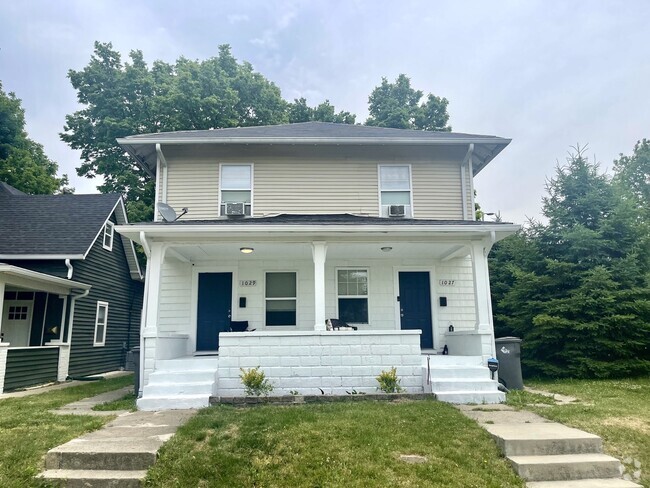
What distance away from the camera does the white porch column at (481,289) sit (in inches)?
317

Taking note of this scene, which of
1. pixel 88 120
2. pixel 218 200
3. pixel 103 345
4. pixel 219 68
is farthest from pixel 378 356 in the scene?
pixel 88 120

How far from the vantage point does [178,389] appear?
22.9 feet

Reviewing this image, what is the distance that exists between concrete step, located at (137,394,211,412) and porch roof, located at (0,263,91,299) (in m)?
5.06

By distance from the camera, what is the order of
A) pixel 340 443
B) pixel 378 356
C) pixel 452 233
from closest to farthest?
pixel 340 443 < pixel 378 356 < pixel 452 233

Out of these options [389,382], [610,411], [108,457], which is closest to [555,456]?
[610,411]

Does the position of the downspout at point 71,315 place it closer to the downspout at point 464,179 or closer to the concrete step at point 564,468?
the downspout at point 464,179

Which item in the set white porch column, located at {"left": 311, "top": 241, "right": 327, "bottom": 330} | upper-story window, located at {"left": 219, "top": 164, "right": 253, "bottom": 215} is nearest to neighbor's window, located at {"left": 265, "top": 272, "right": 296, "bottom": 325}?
upper-story window, located at {"left": 219, "top": 164, "right": 253, "bottom": 215}

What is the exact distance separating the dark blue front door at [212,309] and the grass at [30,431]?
2.59 m

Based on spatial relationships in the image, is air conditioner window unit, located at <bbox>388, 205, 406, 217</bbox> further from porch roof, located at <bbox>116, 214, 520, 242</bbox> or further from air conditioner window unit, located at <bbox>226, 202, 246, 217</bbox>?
air conditioner window unit, located at <bbox>226, 202, 246, 217</bbox>

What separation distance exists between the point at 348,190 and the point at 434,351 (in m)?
4.19

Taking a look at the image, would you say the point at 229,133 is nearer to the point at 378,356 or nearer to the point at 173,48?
the point at 378,356

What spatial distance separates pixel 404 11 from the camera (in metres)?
13.6

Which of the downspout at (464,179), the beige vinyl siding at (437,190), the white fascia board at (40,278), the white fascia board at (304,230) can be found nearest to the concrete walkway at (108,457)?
→ the white fascia board at (304,230)

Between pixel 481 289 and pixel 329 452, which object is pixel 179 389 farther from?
pixel 481 289
